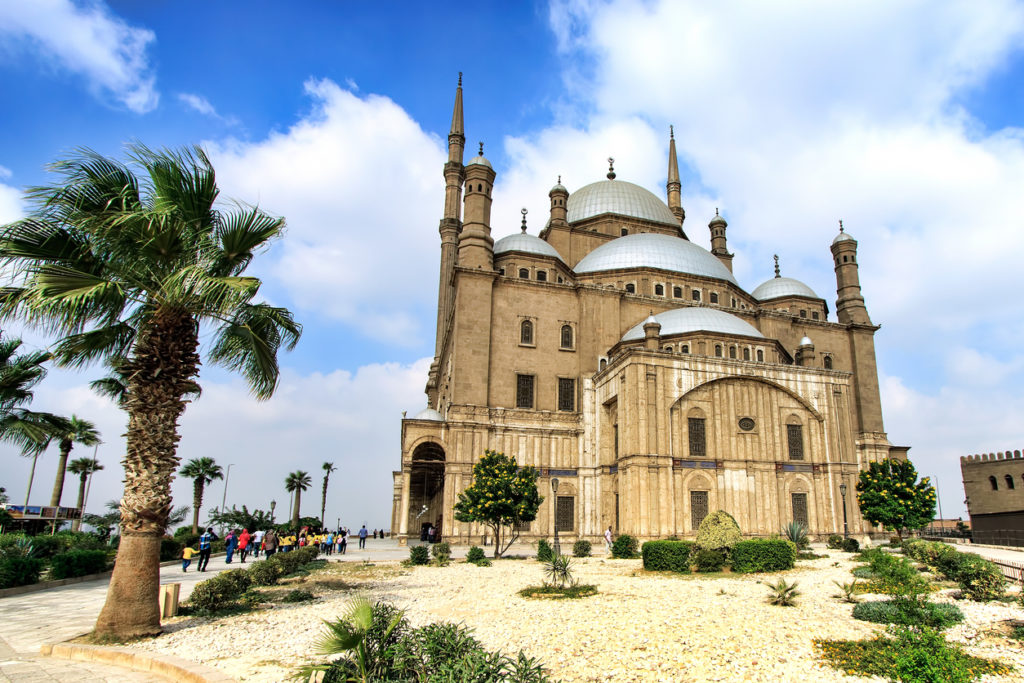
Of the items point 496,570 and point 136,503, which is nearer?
point 136,503

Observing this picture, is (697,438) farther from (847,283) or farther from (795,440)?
(847,283)

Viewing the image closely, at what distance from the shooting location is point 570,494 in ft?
105

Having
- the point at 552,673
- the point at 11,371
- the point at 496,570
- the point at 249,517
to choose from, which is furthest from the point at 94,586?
the point at 249,517

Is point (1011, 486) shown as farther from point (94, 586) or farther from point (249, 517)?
point (249, 517)

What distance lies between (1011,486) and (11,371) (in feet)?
167

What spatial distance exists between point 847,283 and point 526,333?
77.4 feet

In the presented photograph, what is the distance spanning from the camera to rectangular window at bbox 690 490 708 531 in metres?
29.1

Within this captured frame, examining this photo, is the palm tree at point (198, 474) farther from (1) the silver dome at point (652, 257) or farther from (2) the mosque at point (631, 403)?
(1) the silver dome at point (652, 257)

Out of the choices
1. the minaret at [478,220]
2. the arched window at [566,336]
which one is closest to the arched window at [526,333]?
the arched window at [566,336]

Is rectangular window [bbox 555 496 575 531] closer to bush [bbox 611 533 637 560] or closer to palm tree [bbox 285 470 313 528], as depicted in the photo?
bush [bbox 611 533 637 560]

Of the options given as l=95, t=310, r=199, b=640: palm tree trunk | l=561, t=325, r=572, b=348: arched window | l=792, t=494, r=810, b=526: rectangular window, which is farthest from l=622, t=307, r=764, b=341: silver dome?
l=95, t=310, r=199, b=640: palm tree trunk

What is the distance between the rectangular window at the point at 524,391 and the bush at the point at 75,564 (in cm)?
1952

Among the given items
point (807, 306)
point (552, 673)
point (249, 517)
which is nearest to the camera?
A: point (552, 673)

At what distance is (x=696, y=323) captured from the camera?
3394 cm
